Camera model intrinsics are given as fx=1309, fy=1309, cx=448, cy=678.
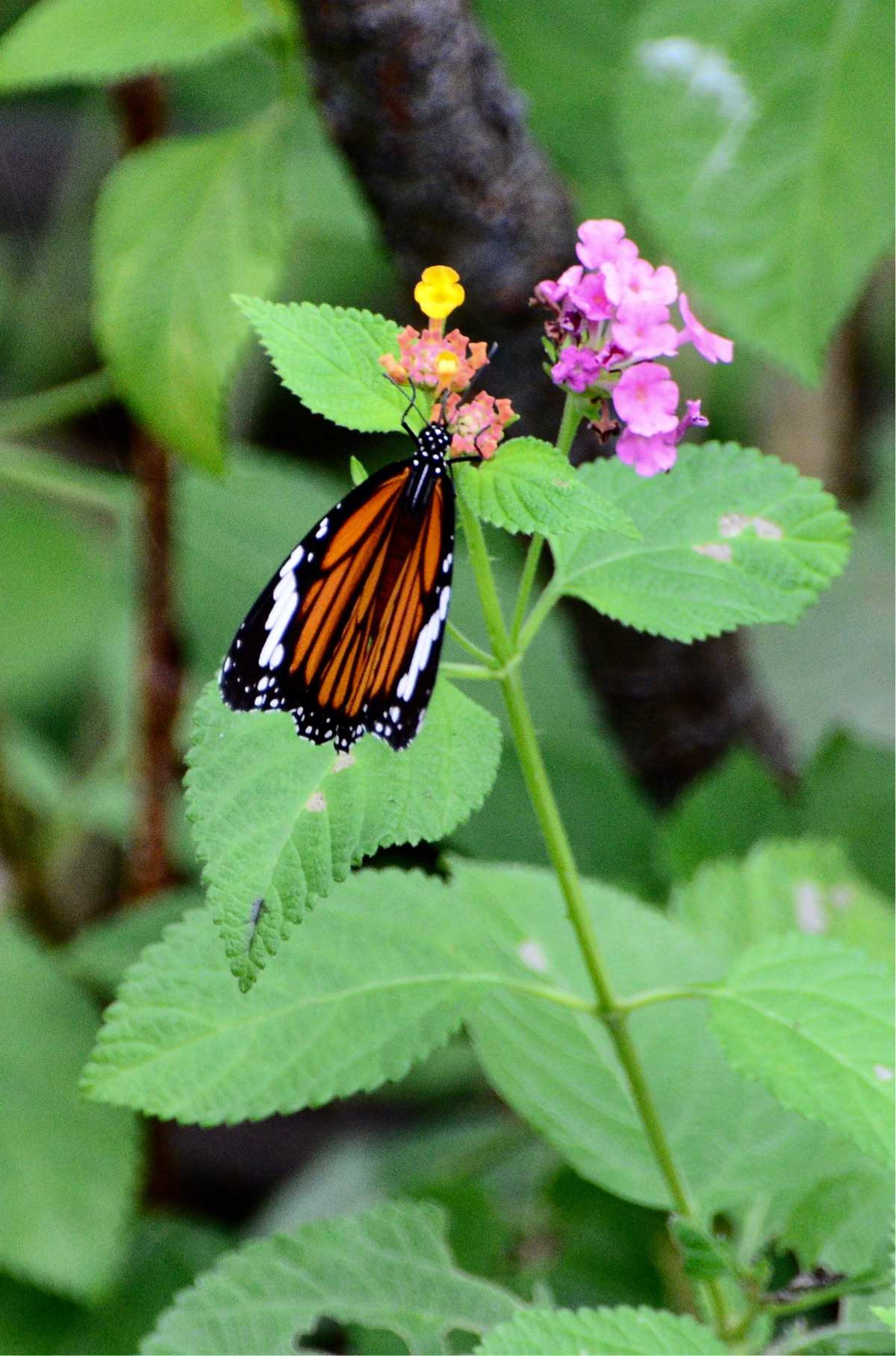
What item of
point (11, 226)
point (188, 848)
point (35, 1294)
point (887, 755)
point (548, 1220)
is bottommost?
point (35, 1294)

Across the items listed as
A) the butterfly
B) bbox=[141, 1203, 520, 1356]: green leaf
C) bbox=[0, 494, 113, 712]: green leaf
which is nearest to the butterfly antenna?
the butterfly

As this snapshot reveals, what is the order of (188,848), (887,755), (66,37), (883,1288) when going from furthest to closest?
(188,848) < (887,755) < (66,37) < (883,1288)

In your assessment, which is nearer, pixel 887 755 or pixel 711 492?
pixel 711 492

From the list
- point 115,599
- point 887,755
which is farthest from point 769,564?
point 115,599

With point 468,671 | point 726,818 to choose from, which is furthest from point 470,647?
point 726,818

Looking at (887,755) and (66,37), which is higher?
(66,37)

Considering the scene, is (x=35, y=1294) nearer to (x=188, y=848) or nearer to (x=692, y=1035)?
(x=188, y=848)
